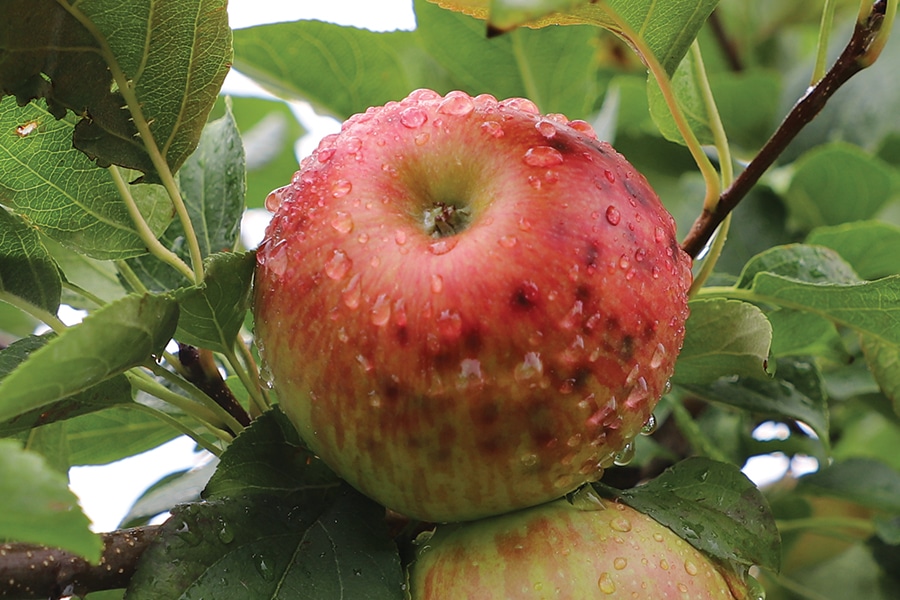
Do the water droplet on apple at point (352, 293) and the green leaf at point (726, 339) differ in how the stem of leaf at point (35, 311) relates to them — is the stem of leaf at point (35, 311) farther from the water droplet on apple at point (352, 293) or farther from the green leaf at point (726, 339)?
the green leaf at point (726, 339)

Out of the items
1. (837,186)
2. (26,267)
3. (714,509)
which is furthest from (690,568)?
(837,186)

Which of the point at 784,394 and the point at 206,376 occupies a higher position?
the point at 206,376

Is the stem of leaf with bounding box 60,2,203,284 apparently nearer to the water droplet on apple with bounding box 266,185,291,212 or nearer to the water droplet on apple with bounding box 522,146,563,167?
the water droplet on apple with bounding box 266,185,291,212

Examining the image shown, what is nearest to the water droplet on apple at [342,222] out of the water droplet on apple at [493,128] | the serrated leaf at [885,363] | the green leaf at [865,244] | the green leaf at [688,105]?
the water droplet on apple at [493,128]

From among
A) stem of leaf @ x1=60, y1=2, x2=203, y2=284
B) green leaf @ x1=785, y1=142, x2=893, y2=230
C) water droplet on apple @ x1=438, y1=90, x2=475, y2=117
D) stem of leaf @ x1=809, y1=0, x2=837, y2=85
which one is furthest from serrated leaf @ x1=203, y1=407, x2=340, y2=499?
green leaf @ x1=785, y1=142, x2=893, y2=230

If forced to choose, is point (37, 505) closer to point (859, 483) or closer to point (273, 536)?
point (273, 536)
